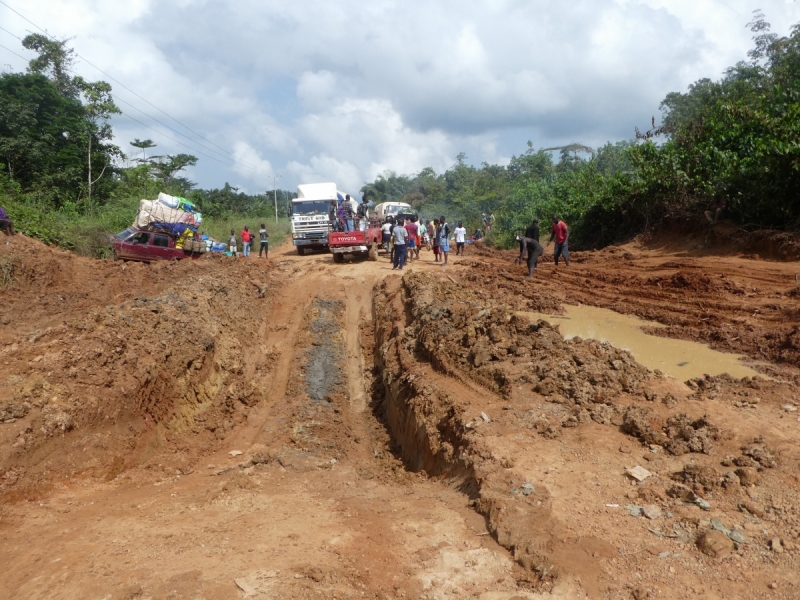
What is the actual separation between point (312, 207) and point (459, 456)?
66.3 ft

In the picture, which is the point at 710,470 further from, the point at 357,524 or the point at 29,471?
the point at 29,471

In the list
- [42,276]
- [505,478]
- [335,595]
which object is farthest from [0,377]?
[42,276]

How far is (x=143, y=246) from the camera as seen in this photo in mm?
19781

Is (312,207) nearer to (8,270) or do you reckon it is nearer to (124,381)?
(8,270)

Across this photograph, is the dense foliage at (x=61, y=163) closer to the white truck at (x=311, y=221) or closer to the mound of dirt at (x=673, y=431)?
the white truck at (x=311, y=221)

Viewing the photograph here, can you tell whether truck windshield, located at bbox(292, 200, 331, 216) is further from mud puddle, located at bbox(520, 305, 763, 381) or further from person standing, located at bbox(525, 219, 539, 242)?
mud puddle, located at bbox(520, 305, 763, 381)

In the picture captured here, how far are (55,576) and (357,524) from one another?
2.22 meters

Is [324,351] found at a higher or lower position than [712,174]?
lower

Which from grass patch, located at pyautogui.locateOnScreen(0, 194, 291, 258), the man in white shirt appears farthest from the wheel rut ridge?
grass patch, located at pyautogui.locateOnScreen(0, 194, 291, 258)

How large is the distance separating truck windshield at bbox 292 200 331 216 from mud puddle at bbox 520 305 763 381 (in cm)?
1423

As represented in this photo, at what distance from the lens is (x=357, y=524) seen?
5.02 meters

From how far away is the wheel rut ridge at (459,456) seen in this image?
13.8 feet

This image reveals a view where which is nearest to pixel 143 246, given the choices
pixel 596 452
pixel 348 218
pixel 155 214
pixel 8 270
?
pixel 155 214

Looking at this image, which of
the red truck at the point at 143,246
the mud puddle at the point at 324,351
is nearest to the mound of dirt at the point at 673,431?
the mud puddle at the point at 324,351
